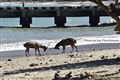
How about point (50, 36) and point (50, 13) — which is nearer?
point (50, 36)

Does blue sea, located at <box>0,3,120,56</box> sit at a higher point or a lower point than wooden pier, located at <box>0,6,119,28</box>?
higher

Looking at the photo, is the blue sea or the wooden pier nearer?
the blue sea

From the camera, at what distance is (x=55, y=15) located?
5200 cm

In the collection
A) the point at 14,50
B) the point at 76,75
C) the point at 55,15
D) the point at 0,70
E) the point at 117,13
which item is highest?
the point at 117,13

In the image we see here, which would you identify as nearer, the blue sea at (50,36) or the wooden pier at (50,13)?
the blue sea at (50,36)

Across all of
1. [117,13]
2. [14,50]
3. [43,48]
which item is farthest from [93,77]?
[14,50]

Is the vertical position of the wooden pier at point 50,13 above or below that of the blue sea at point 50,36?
below

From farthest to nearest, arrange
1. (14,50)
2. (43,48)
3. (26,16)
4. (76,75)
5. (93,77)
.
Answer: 1. (26,16)
2. (14,50)
3. (43,48)
4. (76,75)
5. (93,77)

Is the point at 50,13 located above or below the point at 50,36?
below

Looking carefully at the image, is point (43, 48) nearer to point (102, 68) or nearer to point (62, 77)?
point (102, 68)

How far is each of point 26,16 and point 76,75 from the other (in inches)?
1608

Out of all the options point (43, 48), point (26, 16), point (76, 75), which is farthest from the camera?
point (26, 16)

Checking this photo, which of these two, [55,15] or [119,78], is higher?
[119,78]

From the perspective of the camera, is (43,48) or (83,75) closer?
(83,75)
